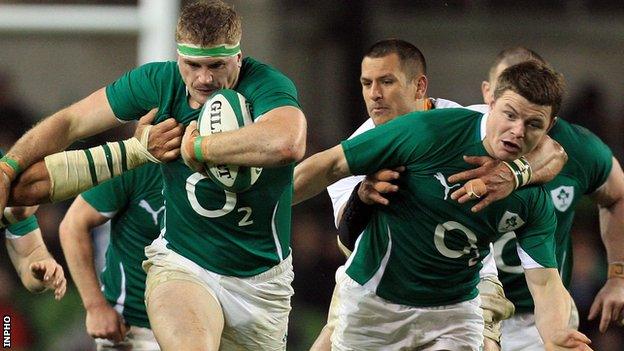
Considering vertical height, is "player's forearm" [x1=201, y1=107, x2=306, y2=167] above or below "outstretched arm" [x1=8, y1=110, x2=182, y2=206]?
above

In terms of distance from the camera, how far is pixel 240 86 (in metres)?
4.58

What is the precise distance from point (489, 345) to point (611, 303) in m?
0.89

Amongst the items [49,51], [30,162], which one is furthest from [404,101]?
[49,51]

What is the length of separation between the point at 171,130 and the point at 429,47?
9.69 ft

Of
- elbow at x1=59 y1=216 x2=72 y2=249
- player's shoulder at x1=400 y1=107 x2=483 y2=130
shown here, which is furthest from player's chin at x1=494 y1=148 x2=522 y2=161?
elbow at x1=59 y1=216 x2=72 y2=249

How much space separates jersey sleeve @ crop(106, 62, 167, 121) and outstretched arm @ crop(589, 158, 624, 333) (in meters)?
2.40

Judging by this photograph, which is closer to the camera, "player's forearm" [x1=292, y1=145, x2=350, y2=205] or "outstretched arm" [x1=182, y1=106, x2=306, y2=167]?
"outstretched arm" [x1=182, y1=106, x2=306, y2=167]

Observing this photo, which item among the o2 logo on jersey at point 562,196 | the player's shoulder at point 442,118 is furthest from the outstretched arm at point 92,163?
the o2 logo on jersey at point 562,196

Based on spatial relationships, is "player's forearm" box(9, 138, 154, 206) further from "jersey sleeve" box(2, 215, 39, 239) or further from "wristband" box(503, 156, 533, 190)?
"wristband" box(503, 156, 533, 190)

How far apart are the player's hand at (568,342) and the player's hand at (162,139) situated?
1.58 m

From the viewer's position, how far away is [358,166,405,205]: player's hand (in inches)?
180

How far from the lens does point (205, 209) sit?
4.52 m

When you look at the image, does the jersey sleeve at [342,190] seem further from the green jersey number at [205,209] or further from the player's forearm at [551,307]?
the player's forearm at [551,307]

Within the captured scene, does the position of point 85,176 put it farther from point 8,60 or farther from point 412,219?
point 8,60
